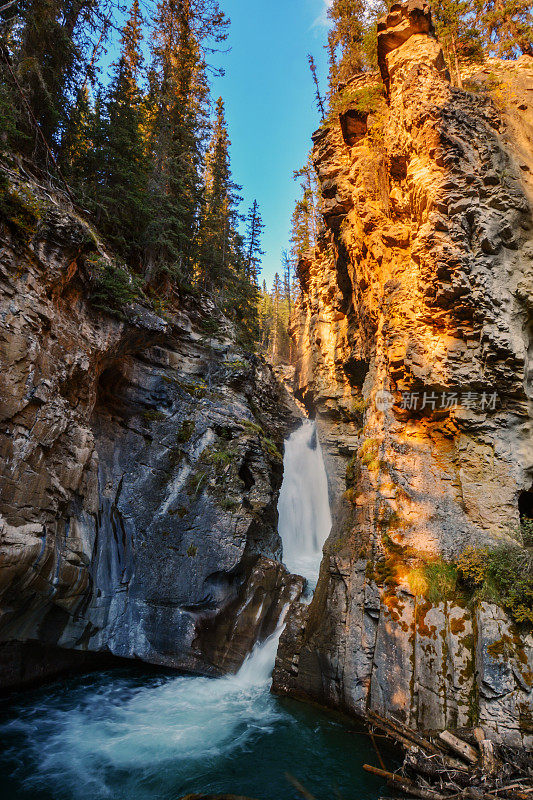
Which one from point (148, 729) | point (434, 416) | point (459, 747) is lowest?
point (148, 729)

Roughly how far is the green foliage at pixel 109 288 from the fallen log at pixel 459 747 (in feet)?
39.7

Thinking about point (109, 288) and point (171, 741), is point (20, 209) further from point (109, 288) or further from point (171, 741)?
point (171, 741)

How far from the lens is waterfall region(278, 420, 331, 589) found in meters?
18.9

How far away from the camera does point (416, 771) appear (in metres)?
6.75

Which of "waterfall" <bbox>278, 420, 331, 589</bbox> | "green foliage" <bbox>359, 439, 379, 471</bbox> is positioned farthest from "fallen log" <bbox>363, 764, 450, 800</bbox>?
"waterfall" <bbox>278, 420, 331, 589</bbox>

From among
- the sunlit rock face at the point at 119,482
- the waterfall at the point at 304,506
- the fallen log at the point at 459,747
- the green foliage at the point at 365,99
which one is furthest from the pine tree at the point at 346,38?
the fallen log at the point at 459,747

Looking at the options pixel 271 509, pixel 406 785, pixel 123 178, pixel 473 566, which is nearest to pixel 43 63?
pixel 123 178

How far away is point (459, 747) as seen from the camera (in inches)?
265

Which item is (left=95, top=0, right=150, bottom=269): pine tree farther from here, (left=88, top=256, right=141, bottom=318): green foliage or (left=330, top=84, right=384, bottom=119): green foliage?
(left=330, top=84, right=384, bottom=119): green foliage

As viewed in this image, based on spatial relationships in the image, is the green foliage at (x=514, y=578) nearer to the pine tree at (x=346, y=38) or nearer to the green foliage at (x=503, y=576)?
the green foliage at (x=503, y=576)

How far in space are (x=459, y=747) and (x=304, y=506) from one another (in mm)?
14863

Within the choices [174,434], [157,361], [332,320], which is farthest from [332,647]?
[332,320]

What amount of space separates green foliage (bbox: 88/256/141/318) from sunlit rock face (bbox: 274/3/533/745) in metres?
7.77

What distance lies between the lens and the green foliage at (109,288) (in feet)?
34.6
